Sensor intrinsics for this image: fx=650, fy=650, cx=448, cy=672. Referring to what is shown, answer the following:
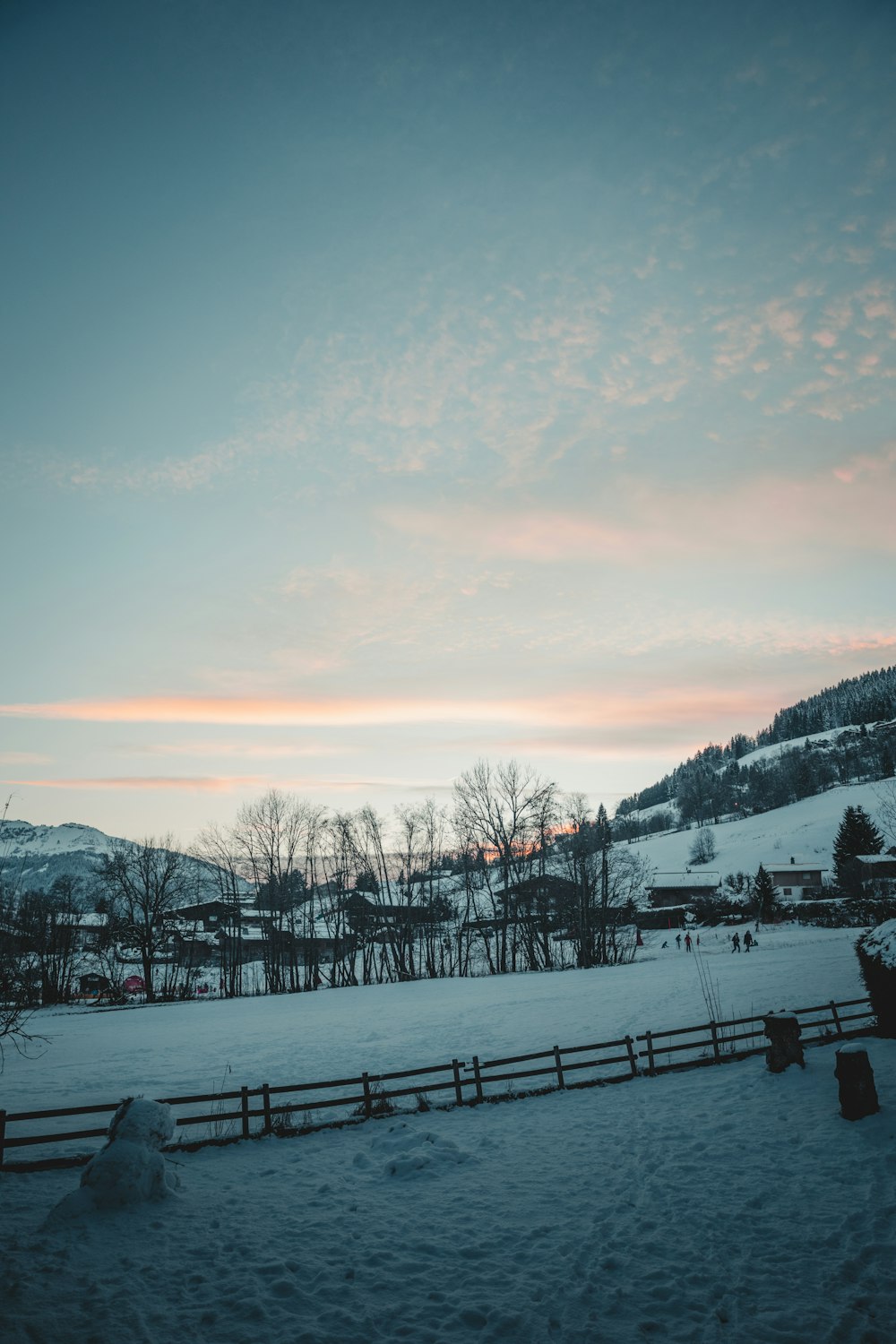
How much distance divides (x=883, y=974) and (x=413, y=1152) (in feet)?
42.4

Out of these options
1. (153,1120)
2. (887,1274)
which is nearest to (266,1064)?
(153,1120)

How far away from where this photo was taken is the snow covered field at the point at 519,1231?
680 cm

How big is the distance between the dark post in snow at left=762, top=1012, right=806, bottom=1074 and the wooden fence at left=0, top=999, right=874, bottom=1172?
29.5 inches

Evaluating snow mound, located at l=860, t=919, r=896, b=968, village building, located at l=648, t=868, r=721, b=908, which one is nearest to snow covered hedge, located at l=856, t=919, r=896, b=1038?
snow mound, located at l=860, t=919, r=896, b=968

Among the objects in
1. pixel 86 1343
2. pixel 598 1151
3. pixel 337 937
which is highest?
pixel 86 1343

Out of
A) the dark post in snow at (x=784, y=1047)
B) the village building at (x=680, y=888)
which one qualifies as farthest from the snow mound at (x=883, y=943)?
the village building at (x=680, y=888)

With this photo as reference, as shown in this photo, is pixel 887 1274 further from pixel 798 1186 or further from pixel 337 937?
pixel 337 937

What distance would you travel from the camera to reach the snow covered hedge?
16578 mm

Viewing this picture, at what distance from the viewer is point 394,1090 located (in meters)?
14.9

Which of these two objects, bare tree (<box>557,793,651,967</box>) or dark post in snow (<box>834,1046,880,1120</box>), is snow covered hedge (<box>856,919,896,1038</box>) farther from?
bare tree (<box>557,793,651,967</box>)

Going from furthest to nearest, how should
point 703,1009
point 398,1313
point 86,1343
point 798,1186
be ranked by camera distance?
1. point 703,1009
2. point 798,1186
3. point 398,1313
4. point 86,1343

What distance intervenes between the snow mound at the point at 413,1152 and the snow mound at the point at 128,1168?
357cm

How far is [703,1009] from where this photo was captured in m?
24.9

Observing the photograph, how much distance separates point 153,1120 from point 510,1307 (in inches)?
250
